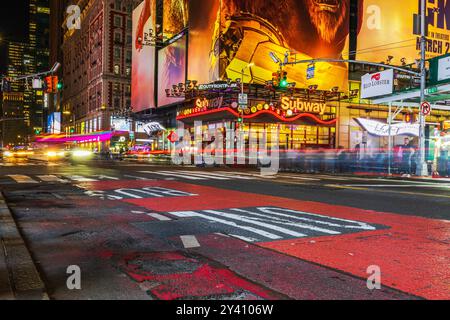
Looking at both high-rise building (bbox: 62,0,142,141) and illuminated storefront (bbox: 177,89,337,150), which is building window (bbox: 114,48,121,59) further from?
illuminated storefront (bbox: 177,89,337,150)

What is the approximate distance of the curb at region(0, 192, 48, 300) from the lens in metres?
3.92

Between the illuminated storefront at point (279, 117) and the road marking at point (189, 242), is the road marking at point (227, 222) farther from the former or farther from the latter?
the illuminated storefront at point (279, 117)

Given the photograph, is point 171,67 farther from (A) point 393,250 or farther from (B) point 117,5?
(A) point 393,250

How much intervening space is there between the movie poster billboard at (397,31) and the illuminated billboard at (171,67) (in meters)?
22.6

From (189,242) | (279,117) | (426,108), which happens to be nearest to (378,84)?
(426,108)

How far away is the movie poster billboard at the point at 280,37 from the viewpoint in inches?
1695

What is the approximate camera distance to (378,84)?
26.2 m

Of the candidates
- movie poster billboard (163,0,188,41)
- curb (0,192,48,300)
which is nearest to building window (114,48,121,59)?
movie poster billboard (163,0,188,41)

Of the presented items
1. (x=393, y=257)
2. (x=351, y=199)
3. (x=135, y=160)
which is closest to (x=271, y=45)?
(x=135, y=160)

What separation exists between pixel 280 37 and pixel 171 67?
53.5ft

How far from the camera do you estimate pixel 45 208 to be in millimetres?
9867

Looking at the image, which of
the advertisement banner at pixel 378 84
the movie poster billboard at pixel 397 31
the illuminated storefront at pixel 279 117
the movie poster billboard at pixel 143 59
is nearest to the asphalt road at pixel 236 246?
the advertisement banner at pixel 378 84

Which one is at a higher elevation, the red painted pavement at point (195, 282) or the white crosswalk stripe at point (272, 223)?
the white crosswalk stripe at point (272, 223)
